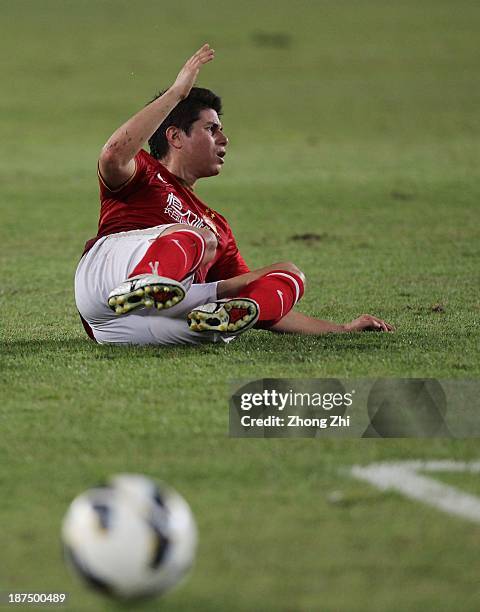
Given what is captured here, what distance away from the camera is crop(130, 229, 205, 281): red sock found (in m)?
6.42

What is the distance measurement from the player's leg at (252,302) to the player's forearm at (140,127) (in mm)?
927

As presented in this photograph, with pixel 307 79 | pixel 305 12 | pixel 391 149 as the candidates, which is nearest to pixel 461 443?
pixel 391 149

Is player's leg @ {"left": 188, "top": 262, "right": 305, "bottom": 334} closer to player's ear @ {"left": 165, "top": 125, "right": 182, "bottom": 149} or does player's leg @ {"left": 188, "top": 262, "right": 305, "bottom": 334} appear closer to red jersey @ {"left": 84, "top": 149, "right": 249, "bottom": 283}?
red jersey @ {"left": 84, "top": 149, "right": 249, "bottom": 283}

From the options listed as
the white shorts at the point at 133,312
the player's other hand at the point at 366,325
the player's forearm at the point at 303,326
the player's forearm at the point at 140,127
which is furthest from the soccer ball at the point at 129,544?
the player's other hand at the point at 366,325

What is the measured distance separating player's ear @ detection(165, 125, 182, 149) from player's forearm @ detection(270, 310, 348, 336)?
1209 millimetres

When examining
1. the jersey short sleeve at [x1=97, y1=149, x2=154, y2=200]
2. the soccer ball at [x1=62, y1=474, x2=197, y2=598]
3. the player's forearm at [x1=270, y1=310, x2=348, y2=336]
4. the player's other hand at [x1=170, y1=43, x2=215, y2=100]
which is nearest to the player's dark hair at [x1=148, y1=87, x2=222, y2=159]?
the jersey short sleeve at [x1=97, y1=149, x2=154, y2=200]

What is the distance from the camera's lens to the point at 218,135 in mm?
7512

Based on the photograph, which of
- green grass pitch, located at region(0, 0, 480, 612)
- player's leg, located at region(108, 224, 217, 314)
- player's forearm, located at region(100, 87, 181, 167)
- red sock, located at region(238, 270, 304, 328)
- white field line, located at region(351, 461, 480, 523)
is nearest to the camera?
green grass pitch, located at region(0, 0, 480, 612)

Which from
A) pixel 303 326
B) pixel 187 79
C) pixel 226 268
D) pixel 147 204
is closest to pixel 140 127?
pixel 187 79

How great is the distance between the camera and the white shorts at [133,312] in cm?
679

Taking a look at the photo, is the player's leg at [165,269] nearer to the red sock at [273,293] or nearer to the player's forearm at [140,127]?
the red sock at [273,293]

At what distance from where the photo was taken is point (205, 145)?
24.3ft

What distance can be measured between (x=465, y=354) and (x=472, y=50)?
2902cm

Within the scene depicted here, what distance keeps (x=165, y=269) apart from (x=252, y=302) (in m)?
0.48
